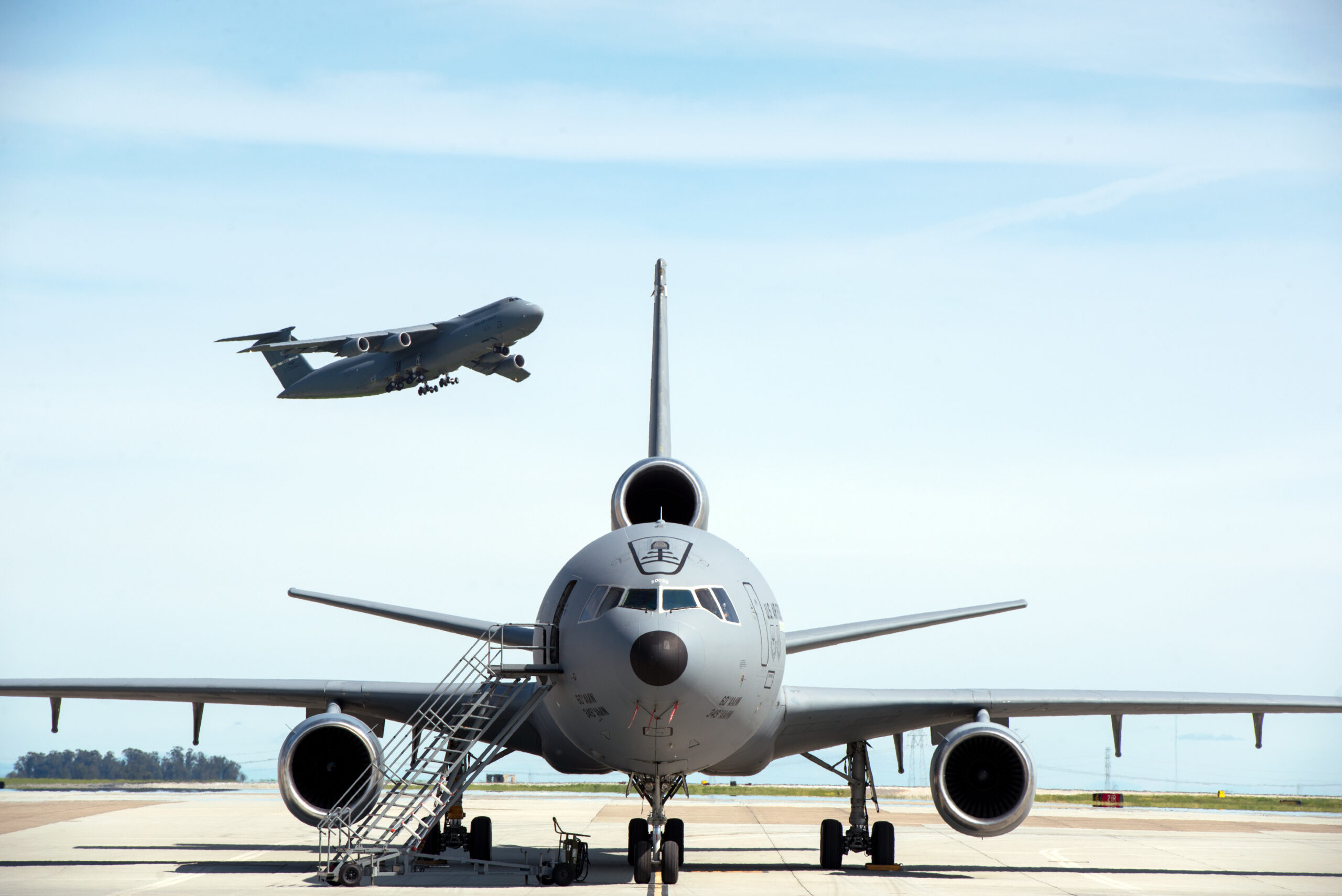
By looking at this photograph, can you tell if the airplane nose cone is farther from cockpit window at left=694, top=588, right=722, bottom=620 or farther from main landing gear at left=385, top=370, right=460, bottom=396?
main landing gear at left=385, top=370, right=460, bottom=396

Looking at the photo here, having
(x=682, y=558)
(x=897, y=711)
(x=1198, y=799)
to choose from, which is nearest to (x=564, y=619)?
(x=682, y=558)

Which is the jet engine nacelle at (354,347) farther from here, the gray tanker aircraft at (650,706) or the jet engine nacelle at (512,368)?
the gray tanker aircraft at (650,706)

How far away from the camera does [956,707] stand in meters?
20.7

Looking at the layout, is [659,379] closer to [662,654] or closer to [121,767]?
[662,654]

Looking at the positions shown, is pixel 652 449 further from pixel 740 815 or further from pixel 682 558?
pixel 740 815

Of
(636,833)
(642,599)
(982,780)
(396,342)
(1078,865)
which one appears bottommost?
(1078,865)

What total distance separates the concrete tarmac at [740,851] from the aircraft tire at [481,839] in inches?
57.0

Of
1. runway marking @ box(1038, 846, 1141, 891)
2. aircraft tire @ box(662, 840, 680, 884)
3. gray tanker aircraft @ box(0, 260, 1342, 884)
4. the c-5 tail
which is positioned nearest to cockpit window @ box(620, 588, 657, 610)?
gray tanker aircraft @ box(0, 260, 1342, 884)

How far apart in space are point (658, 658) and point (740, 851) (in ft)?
36.7

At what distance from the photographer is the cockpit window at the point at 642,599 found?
49.4ft

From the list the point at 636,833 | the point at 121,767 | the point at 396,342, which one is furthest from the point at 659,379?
the point at 121,767

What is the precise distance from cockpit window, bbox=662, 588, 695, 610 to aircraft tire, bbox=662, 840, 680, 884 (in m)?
3.16

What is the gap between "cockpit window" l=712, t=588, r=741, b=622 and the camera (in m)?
15.6

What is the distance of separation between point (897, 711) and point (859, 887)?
13.5 ft
